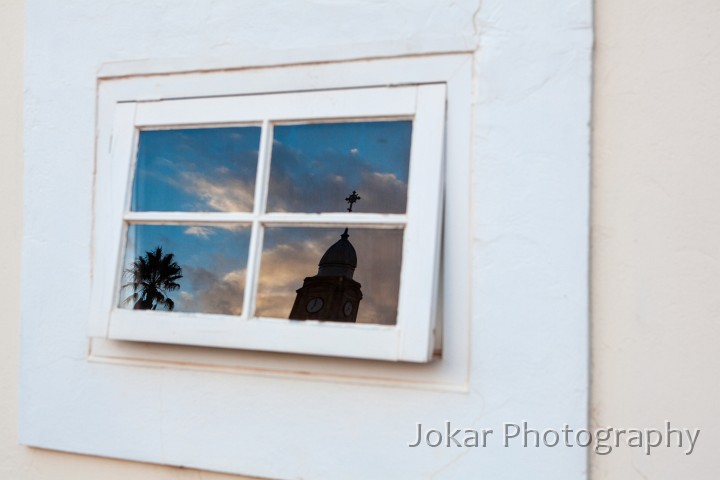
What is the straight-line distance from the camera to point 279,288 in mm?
2016

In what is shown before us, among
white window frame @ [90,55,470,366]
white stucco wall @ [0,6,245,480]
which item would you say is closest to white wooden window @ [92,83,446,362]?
white window frame @ [90,55,470,366]

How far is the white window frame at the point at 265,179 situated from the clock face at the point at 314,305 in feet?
0.25

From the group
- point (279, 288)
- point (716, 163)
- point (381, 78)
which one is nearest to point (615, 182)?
point (716, 163)

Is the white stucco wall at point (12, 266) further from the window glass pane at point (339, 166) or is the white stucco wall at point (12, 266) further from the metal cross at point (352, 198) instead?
the metal cross at point (352, 198)

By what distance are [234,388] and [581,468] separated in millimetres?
925

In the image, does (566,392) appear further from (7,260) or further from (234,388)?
(7,260)

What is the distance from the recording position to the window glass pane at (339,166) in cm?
195

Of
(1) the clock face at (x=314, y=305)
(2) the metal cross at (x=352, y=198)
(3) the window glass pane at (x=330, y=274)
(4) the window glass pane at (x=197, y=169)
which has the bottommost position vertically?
(1) the clock face at (x=314, y=305)

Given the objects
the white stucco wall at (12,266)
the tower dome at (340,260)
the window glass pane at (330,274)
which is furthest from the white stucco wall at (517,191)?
the white stucco wall at (12,266)

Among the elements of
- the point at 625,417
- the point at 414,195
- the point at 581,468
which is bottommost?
the point at 581,468

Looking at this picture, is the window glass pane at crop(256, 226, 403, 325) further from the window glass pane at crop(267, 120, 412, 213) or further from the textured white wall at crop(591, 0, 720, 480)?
the textured white wall at crop(591, 0, 720, 480)

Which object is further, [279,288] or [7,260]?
[7,260]

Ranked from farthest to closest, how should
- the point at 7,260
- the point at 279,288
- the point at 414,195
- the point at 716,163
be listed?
the point at 7,260 → the point at 279,288 → the point at 414,195 → the point at 716,163

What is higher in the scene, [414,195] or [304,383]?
[414,195]
